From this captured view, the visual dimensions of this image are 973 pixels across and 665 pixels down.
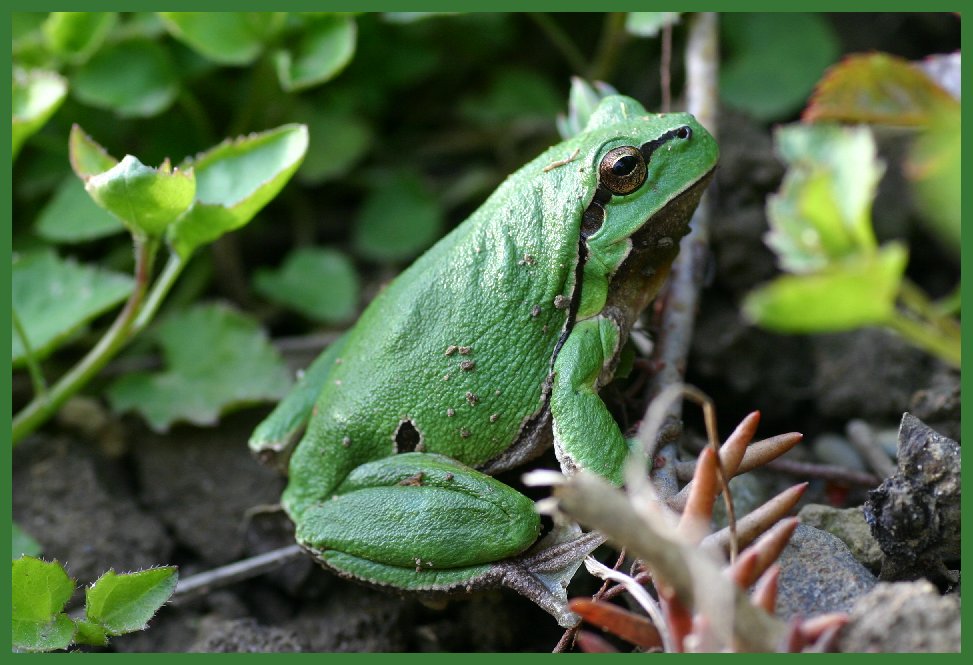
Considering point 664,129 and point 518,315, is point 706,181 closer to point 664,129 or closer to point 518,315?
point 664,129

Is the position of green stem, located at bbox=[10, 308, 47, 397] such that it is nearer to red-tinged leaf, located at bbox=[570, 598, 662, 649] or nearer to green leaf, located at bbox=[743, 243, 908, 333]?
red-tinged leaf, located at bbox=[570, 598, 662, 649]

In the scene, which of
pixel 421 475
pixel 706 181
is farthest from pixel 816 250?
pixel 421 475

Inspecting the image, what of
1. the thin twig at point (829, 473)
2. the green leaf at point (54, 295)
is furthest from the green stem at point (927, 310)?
the green leaf at point (54, 295)

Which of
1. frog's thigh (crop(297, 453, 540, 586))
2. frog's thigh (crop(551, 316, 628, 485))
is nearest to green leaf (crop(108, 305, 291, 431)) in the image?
frog's thigh (crop(297, 453, 540, 586))

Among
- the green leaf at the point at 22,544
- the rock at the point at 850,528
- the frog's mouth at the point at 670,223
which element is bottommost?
the green leaf at the point at 22,544

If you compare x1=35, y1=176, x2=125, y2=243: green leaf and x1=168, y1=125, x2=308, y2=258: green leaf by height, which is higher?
x1=168, y1=125, x2=308, y2=258: green leaf

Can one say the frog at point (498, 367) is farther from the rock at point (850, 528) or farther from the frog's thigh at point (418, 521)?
the rock at point (850, 528)

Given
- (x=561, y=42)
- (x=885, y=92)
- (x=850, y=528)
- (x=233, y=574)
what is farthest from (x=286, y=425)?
(x=561, y=42)
